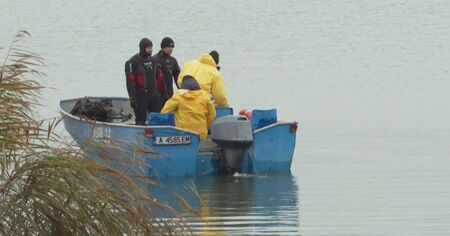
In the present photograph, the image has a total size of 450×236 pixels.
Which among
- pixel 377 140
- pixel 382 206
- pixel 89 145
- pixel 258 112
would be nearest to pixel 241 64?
pixel 377 140

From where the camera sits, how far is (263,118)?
18188mm

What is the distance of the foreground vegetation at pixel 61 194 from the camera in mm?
6527

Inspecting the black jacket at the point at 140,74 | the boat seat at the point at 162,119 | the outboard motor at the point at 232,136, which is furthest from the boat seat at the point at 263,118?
the boat seat at the point at 162,119

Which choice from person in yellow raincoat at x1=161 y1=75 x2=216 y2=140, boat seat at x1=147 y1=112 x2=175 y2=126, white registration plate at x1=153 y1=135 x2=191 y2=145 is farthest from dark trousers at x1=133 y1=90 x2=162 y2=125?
white registration plate at x1=153 y1=135 x2=191 y2=145

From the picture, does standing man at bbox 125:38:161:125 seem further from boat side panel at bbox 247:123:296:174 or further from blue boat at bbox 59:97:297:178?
boat side panel at bbox 247:123:296:174

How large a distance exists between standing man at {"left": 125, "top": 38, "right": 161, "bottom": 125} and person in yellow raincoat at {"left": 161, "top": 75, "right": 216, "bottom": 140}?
76 centimetres

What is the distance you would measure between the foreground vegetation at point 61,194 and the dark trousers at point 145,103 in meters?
11.3

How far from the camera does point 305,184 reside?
17547mm

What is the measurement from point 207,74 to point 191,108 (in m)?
1.14

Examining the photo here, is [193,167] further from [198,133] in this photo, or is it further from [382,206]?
[382,206]

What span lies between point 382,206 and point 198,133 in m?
2.44

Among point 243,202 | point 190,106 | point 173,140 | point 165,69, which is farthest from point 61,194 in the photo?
point 165,69

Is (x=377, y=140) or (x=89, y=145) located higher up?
(x=89, y=145)

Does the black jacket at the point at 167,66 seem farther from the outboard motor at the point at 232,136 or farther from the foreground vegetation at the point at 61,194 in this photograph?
the foreground vegetation at the point at 61,194
